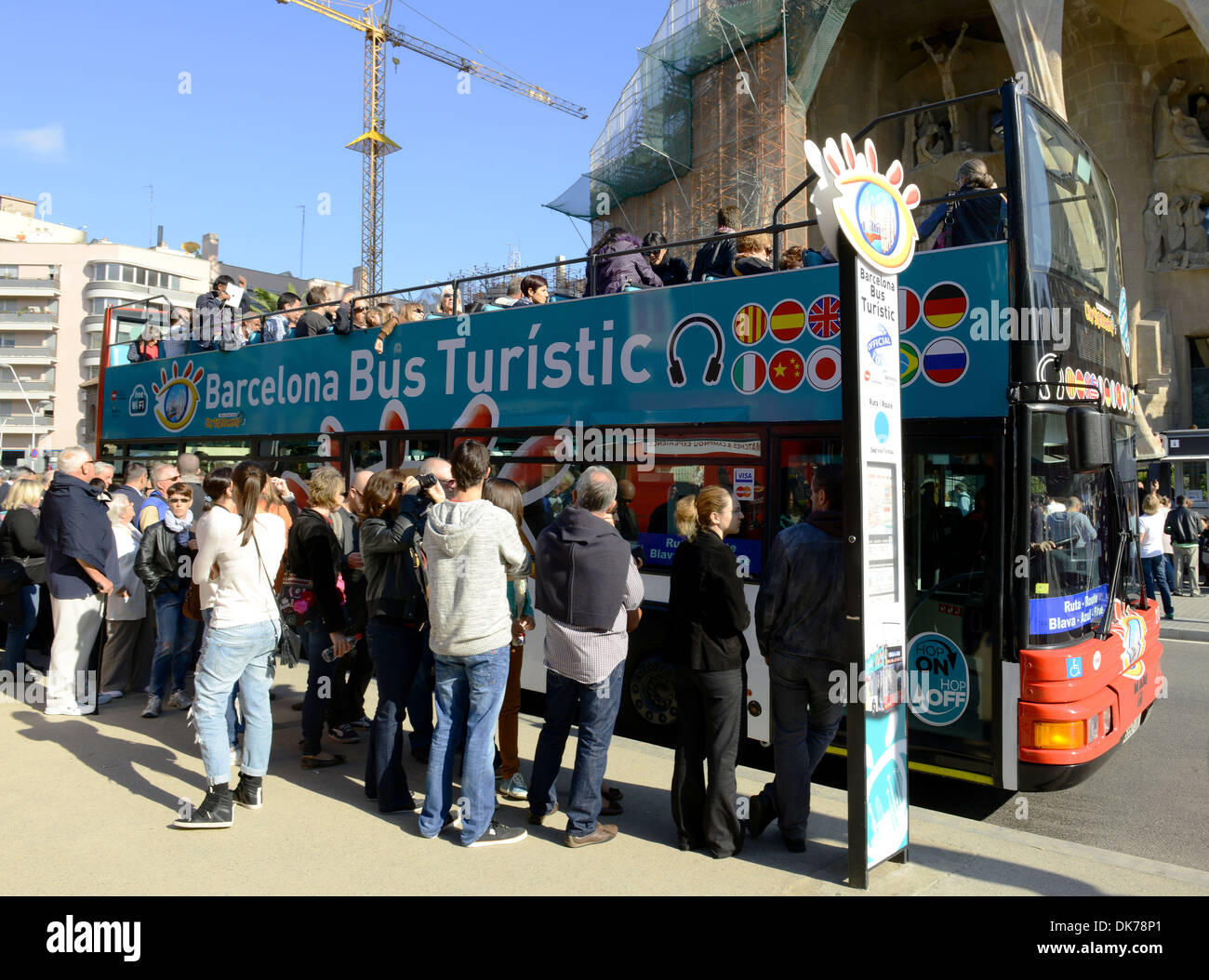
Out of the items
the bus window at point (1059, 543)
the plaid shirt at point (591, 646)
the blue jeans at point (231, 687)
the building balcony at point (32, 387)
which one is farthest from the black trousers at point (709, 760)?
the building balcony at point (32, 387)

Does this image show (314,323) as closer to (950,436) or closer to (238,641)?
(238,641)

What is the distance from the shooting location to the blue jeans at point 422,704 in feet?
16.8

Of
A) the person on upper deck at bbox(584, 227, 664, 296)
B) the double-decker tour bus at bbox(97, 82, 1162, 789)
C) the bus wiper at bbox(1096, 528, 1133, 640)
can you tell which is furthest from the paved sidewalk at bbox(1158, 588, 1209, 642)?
the person on upper deck at bbox(584, 227, 664, 296)

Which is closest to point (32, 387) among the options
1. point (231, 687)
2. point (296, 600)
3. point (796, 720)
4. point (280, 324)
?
point (280, 324)

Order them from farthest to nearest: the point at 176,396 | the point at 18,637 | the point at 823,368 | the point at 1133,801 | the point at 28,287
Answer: the point at 28,287 < the point at 176,396 < the point at 18,637 < the point at 1133,801 < the point at 823,368

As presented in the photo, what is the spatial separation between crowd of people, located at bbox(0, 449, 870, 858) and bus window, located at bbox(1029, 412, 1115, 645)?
1.38 metres

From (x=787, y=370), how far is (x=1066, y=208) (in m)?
1.93

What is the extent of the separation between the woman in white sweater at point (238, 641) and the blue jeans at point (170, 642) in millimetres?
2287

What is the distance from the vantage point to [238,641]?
465cm

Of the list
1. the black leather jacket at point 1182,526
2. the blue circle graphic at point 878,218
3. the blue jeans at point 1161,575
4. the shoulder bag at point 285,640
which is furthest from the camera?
the black leather jacket at point 1182,526

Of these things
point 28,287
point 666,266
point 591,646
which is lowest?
point 591,646

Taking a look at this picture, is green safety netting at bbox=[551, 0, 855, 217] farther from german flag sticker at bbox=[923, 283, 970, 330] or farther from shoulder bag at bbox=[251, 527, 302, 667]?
shoulder bag at bbox=[251, 527, 302, 667]

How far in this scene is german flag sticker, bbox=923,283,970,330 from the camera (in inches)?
198

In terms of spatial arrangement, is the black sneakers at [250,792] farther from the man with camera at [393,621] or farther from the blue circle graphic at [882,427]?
the blue circle graphic at [882,427]
